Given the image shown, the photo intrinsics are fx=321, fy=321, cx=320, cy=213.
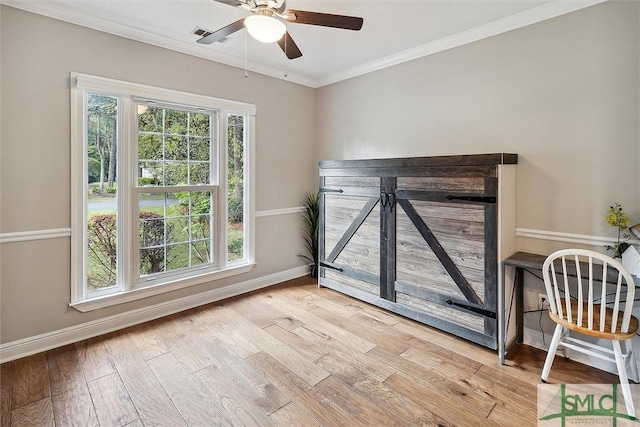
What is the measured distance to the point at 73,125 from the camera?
8.36 ft

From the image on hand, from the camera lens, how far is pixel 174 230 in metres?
3.26

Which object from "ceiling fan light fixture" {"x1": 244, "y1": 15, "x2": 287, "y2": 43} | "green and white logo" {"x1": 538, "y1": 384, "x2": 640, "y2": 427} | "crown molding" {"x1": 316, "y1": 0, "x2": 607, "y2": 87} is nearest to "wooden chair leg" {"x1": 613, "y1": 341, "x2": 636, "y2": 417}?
"green and white logo" {"x1": 538, "y1": 384, "x2": 640, "y2": 427}

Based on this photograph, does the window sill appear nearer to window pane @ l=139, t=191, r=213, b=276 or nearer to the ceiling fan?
window pane @ l=139, t=191, r=213, b=276

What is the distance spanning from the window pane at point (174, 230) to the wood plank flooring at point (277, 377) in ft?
1.99

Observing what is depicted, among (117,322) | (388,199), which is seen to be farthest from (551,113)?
(117,322)

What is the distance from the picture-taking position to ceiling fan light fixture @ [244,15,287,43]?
1.71 meters

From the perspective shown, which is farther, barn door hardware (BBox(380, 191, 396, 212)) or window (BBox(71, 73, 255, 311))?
barn door hardware (BBox(380, 191, 396, 212))

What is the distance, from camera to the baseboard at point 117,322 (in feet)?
7.93

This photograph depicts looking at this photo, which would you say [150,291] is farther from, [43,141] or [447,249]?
[447,249]

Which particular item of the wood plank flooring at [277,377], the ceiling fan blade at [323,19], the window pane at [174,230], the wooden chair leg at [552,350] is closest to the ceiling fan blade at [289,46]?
the ceiling fan blade at [323,19]

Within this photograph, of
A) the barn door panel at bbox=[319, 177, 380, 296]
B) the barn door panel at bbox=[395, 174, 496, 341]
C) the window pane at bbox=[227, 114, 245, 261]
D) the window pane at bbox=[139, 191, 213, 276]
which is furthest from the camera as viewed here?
the window pane at bbox=[227, 114, 245, 261]

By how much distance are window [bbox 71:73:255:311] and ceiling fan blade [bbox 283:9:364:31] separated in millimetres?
1711

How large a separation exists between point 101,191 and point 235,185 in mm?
1302

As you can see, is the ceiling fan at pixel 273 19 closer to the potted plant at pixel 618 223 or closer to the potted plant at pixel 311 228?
the potted plant at pixel 618 223
